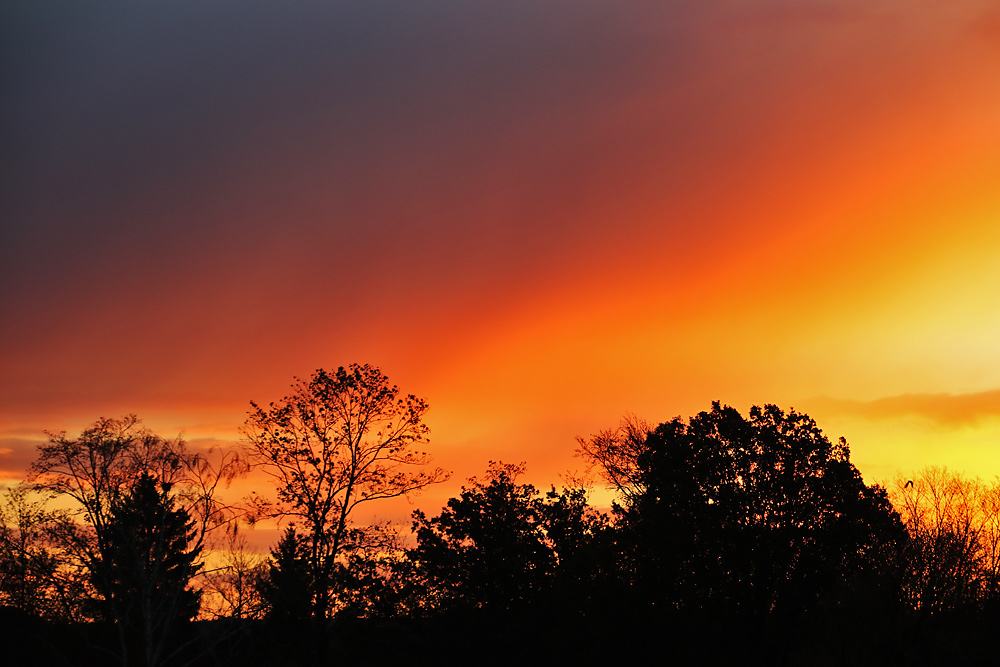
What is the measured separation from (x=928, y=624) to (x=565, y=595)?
60.1 ft

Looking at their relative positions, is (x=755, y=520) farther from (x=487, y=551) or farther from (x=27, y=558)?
(x=27, y=558)

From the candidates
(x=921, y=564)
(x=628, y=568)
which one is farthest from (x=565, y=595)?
(x=921, y=564)

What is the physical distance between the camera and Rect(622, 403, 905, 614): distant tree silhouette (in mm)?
35688

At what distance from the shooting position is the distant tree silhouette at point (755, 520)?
3569 cm

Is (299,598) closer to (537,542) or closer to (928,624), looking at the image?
(537,542)

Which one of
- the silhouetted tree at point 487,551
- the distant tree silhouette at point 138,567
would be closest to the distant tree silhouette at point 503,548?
the silhouetted tree at point 487,551

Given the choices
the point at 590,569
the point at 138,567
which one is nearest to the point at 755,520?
the point at 590,569

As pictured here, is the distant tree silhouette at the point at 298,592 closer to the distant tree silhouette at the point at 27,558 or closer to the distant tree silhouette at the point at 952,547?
the distant tree silhouette at the point at 27,558

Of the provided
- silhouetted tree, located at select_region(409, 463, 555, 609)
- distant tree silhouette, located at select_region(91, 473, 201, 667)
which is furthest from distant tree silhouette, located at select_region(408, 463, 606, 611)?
distant tree silhouette, located at select_region(91, 473, 201, 667)

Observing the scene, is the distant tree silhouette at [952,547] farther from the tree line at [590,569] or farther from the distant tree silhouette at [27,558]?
the distant tree silhouette at [27,558]

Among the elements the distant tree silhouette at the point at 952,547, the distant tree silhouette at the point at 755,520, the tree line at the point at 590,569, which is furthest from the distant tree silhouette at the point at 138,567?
the distant tree silhouette at the point at 952,547

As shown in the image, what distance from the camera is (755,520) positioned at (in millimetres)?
36719

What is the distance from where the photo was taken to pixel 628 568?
126 feet

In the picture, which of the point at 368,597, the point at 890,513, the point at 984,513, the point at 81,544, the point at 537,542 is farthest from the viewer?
Result: the point at 984,513
